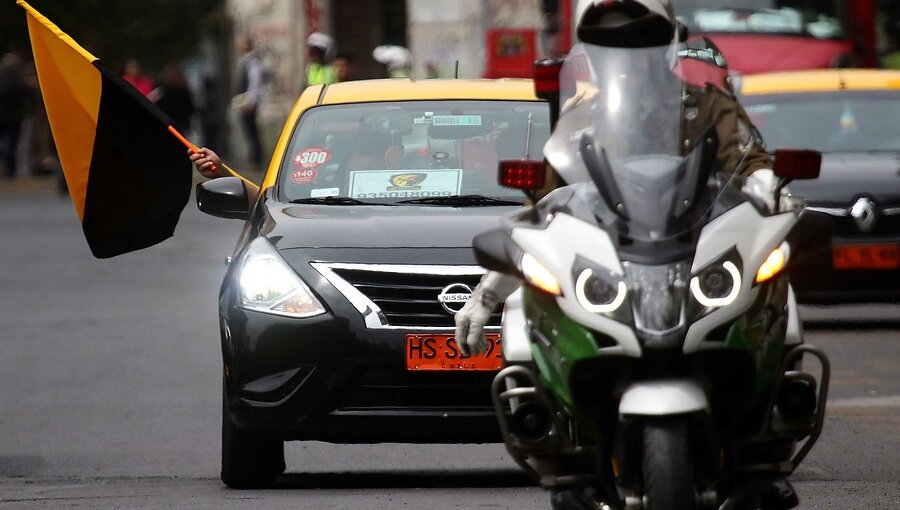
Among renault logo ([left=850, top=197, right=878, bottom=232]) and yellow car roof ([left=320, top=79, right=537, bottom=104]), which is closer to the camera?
yellow car roof ([left=320, top=79, right=537, bottom=104])

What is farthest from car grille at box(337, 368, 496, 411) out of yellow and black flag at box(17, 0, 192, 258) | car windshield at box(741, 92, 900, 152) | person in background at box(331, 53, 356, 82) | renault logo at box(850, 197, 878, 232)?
person in background at box(331, 53, 356, 82)

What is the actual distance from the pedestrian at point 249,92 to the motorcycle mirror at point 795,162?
93.7 feet

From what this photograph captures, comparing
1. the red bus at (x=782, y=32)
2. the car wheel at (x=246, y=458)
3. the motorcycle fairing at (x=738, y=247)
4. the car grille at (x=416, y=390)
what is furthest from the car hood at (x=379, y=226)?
the red bus at (x=782, y=32)

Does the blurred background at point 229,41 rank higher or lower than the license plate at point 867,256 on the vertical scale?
lower

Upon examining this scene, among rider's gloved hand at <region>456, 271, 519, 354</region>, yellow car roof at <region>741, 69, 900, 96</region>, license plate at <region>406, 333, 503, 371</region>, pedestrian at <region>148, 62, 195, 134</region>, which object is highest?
rider's gloved hand at <region>456, 271, 519, 354</region>

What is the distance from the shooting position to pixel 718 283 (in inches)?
210

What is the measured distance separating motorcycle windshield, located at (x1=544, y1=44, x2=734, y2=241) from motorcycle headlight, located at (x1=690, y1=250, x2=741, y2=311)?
13cm

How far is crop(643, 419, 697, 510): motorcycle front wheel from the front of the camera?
16.9 ft

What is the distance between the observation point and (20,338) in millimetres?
14898

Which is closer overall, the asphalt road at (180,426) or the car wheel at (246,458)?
the asphalt road at (180,426)

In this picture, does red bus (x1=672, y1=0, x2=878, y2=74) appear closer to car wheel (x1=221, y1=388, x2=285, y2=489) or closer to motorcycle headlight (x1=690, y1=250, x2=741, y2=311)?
car wheel (x1=221, y1=388, x2=285, y2=489)

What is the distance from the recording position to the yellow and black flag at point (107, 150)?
9445 millimetres

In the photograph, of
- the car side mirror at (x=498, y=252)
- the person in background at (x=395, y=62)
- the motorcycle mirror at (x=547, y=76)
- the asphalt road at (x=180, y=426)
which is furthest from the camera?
the person in background at (x=395, y=62)

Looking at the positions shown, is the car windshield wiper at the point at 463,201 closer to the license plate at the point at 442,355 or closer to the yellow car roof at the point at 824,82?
the license plate at the point at 442,355
